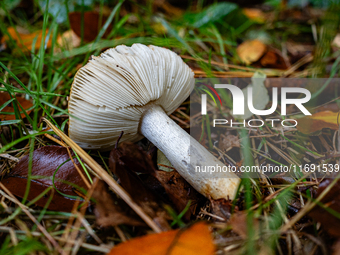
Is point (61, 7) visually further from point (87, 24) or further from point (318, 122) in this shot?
point (318, 122)

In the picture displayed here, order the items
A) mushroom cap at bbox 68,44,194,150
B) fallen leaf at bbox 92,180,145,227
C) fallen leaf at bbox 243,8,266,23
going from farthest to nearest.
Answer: fallen leaf at bbox 243,8,266,23, mushroom cap at bbox 68,44,194,150, fallen leaf at bbox 92,180,145,227

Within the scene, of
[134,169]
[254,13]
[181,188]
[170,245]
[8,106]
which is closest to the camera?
[170,245]

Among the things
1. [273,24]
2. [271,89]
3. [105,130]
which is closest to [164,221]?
[105,130]

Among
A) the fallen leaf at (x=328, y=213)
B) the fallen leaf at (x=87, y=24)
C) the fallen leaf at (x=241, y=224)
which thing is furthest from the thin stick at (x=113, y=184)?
the fallen leaf at (x=87, y=24)

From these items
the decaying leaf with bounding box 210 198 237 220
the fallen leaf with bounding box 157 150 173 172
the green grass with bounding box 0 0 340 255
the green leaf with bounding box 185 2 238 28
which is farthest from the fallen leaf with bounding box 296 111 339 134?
the green leaf with bounding box 185 2 238 28

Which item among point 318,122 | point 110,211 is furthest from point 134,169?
point 318,122

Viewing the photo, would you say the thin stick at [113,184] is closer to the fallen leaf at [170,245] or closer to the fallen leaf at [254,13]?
the fallen leaf at [170,245]

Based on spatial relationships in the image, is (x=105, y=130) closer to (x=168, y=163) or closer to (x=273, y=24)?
(x=168, y=163)

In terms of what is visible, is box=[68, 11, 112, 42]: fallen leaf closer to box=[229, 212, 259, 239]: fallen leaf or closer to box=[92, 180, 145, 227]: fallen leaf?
box=[92, 180, 145, 227]: fallen leaf
